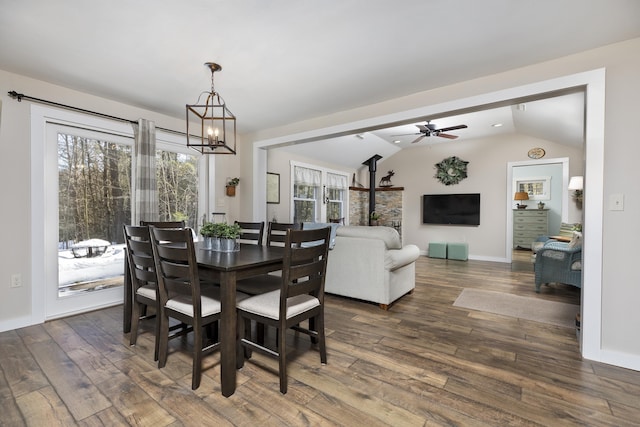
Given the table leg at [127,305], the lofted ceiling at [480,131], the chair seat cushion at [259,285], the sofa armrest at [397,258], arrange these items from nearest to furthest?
the chair seat cushion at [259,285]
the table leg at [127,305]
the sofa armrest at [397,258]
the lofted ceiling at [480,131]

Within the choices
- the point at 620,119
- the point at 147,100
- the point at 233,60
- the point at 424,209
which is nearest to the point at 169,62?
the point at 233,60

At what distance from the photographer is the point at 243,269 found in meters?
1.88

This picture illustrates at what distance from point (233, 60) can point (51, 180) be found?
2.29 m

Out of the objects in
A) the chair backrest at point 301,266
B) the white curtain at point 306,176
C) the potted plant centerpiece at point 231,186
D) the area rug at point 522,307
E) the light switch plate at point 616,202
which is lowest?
the area rug at point 522,307

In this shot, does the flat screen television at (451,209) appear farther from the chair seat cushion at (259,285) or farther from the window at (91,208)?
the window at (91,208)

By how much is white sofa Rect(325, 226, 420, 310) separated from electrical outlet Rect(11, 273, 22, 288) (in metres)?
3.14

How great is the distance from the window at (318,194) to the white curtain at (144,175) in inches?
118

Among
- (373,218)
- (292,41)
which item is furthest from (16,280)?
(373,218)

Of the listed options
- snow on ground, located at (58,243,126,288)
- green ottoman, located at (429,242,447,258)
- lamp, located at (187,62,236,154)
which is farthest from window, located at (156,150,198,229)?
green ottoman, located at (429,242,447,258)

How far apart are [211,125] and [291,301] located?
69.5 inches

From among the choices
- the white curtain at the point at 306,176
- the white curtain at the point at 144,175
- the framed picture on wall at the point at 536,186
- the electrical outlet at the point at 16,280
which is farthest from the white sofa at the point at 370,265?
the framed picture on wall at the point at 536,186

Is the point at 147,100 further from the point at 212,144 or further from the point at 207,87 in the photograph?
the point at 212,144

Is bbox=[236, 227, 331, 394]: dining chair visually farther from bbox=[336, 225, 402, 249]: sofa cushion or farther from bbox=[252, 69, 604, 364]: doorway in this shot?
bbox=[252, 69, 604, 364]: doorway

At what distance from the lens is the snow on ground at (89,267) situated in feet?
10.6
